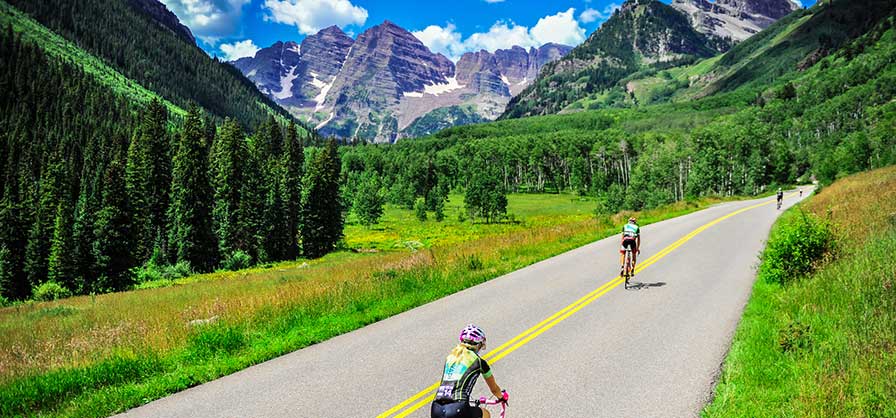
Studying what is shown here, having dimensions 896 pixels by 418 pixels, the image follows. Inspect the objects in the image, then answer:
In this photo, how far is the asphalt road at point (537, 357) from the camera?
7.07 m

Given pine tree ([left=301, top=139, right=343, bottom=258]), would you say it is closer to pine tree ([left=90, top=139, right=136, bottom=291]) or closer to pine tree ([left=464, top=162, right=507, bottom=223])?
pine tree ([left=90, top=139, right=136, bottom=291])

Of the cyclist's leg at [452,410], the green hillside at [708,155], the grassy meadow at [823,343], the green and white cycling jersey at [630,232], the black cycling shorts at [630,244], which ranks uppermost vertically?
the green hillside at [708,155]

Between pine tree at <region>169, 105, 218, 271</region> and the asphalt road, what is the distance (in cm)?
4961

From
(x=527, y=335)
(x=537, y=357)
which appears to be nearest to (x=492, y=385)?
(x=537, y=357)

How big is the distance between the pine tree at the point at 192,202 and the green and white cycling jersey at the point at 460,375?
57.0 metres

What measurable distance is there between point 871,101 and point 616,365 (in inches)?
7034

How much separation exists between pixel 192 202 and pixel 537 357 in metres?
55.1

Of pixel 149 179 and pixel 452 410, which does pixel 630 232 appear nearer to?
pixel 452 410

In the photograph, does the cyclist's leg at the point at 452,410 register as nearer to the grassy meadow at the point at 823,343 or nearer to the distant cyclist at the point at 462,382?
the distant cyclist at the point at 462,382

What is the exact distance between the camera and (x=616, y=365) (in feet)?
27.5

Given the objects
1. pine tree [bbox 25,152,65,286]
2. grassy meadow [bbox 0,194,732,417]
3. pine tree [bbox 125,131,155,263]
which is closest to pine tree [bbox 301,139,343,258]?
pine tree [bbox 125,131,155,263]

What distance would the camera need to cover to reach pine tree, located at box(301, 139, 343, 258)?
216 ft

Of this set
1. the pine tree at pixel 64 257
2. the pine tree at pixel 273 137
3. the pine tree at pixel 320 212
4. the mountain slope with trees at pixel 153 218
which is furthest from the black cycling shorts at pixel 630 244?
the pine tree at pixel 273 137

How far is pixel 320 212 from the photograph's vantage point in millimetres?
66062
